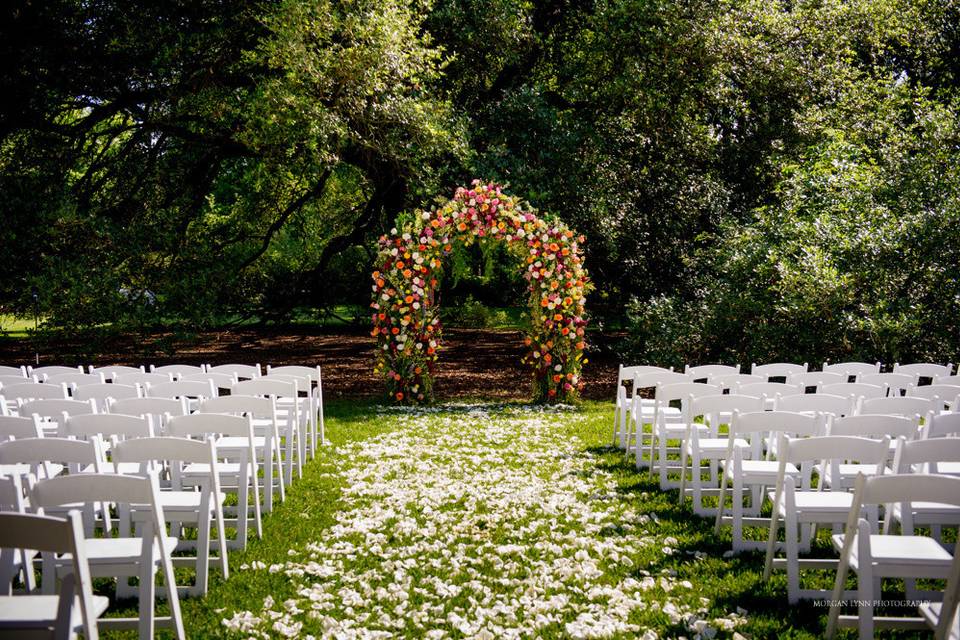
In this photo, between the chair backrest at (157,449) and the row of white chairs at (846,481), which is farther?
the chair backrest at (157,449)

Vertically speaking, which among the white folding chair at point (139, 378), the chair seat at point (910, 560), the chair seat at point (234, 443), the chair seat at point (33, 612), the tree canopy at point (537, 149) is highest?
the tree canopy at point (537, 149)

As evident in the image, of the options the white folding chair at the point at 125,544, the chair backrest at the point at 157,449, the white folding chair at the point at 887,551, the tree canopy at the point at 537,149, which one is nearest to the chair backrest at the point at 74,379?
the chair backrest at the point at 157,449

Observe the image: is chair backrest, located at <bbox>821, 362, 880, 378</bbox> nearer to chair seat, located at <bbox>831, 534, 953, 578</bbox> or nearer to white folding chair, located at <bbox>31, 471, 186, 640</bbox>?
chair seat, located at <bbox>831, 534, 953, 578</bbox>

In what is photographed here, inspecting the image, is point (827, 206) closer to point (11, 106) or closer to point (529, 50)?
point (529, 50)

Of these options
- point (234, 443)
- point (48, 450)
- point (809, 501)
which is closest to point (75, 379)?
point (234, 443)

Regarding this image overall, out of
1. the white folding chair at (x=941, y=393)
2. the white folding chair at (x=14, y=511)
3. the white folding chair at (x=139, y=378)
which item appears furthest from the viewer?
the white folding chair at (x=139, y=378)

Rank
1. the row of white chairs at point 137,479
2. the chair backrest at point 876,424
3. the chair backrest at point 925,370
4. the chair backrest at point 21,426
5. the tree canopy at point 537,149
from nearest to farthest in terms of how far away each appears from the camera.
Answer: the row of white chairs at point 137,479
the chair backrest at point 876,424
the chair backrest at point 21,426
the chair backrest at point 925,370
the tree canopy at point 537,149

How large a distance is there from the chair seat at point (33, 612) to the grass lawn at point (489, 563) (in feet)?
3.29

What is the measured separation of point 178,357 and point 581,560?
1736 cm

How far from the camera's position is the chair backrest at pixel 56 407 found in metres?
5.73

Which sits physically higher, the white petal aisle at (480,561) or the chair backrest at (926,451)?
the chair backrest at (926,451)

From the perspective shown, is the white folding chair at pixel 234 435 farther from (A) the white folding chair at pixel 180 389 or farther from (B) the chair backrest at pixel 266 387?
(B) the chair backrest at pixel 266 387

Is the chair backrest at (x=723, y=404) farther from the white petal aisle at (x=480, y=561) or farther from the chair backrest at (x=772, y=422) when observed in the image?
the white petal aisle at (x=480, y=561)

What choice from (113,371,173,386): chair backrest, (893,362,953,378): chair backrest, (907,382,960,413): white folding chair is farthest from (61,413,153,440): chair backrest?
(893,362,953,378): chair backrest
